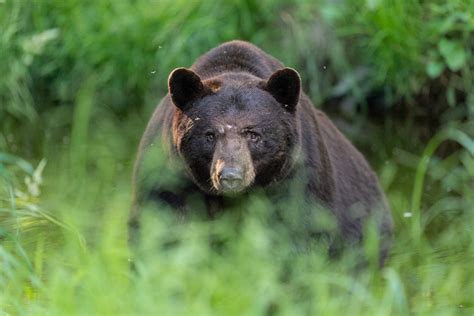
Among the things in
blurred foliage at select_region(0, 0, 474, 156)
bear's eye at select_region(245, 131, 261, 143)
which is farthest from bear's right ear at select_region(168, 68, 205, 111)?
blurred foliage at select_region(0, 0, 474, 156)

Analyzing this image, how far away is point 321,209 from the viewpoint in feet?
21.7

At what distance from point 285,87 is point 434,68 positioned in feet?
10.2

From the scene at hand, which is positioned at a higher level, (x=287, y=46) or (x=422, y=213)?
(x=287, y=46)

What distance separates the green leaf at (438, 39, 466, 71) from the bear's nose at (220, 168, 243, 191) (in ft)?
11.7

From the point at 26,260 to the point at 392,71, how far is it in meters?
4.65

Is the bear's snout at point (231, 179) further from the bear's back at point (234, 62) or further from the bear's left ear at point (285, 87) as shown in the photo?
the bear's back at point (234, 62)

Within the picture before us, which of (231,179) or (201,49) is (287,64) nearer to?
(201,49)

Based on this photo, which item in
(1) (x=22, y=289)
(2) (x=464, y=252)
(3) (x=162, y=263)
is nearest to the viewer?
(3) (x=162, y=263)

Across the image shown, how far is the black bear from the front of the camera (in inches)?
245

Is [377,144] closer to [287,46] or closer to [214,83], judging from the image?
[287,46]

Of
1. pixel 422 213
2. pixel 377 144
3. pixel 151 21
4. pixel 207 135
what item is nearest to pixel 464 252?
pixel 422 213

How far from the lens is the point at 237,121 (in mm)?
6254

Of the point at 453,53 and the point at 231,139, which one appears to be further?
the point at 453,53

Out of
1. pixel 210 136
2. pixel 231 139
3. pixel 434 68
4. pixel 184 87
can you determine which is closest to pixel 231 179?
pixel 231 139
